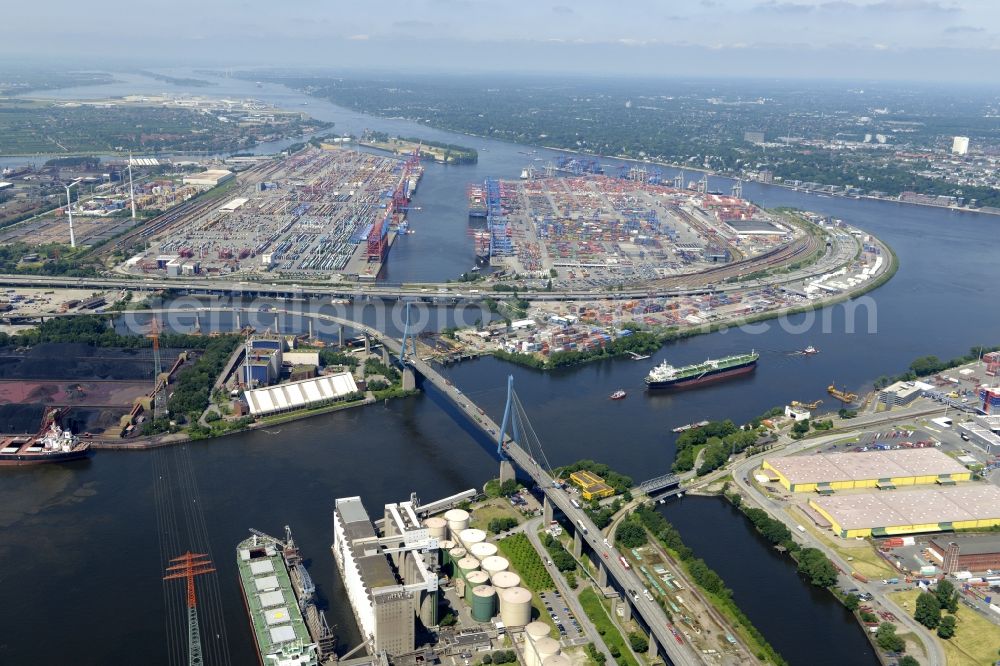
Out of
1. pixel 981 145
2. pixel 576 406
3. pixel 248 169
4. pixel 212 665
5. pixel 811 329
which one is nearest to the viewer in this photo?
pixel 212 665

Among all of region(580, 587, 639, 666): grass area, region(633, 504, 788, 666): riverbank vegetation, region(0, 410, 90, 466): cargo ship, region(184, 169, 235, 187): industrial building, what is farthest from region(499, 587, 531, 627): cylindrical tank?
region(184, 169, 235, 187): industrial building

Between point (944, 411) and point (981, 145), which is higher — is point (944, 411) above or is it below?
below

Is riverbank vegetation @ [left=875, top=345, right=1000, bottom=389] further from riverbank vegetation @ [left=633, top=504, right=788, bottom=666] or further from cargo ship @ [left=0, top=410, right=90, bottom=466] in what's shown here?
cargo ship @ [left=0, top=410, right=90, bottom=466]

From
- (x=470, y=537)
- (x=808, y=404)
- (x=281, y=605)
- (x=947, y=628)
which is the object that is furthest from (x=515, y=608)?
(x=808, y=404)

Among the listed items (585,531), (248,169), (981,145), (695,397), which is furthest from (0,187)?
(981,145)

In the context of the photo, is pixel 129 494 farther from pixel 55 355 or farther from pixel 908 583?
pixel 908 583

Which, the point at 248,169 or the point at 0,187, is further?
the point at 248,169

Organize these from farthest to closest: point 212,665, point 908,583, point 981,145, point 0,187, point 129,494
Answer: point 981,145, point 0,187, point 129,494, point 908,583, point 212,665
